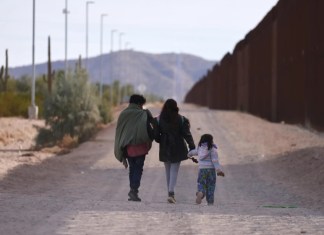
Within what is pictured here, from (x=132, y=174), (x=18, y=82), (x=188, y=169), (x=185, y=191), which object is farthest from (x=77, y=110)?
(x=18, y=82)

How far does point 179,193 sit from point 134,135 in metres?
4.82

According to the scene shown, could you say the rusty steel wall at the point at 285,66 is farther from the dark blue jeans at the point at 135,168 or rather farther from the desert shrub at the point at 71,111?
the dark blue jeans at the point at 135,168

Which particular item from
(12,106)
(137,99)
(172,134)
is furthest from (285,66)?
(12,106)

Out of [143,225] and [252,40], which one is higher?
[252,40]

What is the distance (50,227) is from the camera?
10.8 meters

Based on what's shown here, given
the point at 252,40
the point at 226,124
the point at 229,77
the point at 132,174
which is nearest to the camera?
the point at 132,174

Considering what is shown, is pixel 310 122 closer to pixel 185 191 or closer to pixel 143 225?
pixel 185 191

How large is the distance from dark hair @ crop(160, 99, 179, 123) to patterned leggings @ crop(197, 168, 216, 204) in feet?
3.28

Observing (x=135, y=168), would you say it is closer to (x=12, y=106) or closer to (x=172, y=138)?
(x=172, y=138)

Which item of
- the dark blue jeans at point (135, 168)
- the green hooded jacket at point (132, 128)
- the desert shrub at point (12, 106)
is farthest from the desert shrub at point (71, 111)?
the desert shrub at point (12, 106)

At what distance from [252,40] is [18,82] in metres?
62.8

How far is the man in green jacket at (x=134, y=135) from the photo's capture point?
15.5 m

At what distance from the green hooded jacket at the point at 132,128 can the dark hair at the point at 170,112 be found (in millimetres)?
308

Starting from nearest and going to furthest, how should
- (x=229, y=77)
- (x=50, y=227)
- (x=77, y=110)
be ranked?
1. (x=50, y=227)
2. (x=77, y=110)
3. (x=229, y=77)
